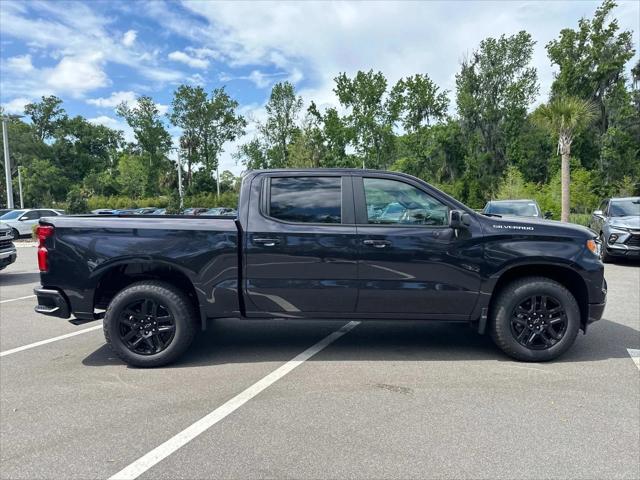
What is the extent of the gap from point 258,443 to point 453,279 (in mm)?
2414

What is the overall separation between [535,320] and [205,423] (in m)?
3.26

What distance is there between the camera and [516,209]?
1235 centimetres

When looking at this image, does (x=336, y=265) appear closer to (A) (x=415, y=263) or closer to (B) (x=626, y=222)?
(A) (x=415, y=263)

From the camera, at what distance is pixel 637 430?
3.15 m

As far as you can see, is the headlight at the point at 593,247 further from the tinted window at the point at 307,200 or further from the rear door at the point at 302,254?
the tinted window at the point at 307,200

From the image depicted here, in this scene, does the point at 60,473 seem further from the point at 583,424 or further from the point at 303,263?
the point at 583,424

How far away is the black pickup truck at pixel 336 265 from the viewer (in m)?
4.38

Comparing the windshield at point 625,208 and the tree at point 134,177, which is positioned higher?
the tree at point 134,177

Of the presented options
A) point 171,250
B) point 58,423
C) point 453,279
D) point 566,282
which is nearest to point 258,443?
point 58,423

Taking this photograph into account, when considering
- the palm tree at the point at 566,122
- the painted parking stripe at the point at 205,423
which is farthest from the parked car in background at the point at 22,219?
the palm tree at the point at 566,122

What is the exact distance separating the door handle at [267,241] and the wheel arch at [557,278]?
2.22 meters

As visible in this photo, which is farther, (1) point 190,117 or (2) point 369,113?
(1) point 190,117

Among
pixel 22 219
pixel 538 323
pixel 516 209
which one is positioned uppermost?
pixel 22 219

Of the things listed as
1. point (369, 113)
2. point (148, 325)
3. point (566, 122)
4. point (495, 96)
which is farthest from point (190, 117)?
point (148, 325)
